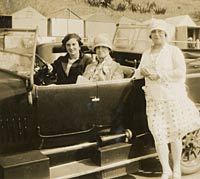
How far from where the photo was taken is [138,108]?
3.98m

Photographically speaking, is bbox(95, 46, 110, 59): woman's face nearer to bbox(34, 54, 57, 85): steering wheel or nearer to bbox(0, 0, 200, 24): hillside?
bbox(34, 54, 57, 85): steering wheel

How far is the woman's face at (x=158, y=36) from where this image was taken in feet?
11.9

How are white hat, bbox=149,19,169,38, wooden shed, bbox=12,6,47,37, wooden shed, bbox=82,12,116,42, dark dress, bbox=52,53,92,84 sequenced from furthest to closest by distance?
wooden shed, bbox=82,12,116,42 → wooden shed, bbox=12,6,47,37 → dark dress, bbox=52,53,92,84 → white hat, bbox=149,19,169,38

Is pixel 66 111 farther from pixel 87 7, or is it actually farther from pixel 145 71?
pixel 87 7

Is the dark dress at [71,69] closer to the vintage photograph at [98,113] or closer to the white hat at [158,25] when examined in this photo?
the vintage photograph at [98,113]

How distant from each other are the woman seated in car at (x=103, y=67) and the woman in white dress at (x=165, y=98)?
388 mm

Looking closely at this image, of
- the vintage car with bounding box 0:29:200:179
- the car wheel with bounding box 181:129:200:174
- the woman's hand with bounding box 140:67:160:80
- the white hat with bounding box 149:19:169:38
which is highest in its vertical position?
the white hat with bounding box 149:19:169:38

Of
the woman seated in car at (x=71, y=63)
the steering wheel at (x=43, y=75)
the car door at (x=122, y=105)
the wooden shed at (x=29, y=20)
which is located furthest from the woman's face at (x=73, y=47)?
the wooden shed at (x=29, y=20)

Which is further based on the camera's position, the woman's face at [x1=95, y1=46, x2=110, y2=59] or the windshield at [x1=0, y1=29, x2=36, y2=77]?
the woman's face at [x1=95, y1=46, x2=110, y2=59]

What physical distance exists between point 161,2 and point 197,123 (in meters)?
39.3

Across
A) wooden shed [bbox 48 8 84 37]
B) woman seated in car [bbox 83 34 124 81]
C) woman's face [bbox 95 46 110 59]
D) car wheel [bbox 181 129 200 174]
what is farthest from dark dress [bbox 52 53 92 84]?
wooden shed [bbox 48 8 84 37]

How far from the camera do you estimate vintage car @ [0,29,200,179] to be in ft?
10.8

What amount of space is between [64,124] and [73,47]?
111 centimetres

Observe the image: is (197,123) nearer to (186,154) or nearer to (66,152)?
(186,154)
